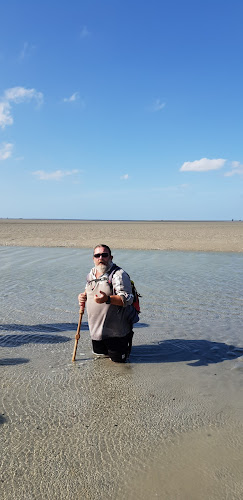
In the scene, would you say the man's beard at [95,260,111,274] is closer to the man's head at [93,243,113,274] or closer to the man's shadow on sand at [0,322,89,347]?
the man's head at [93,243,113,274]

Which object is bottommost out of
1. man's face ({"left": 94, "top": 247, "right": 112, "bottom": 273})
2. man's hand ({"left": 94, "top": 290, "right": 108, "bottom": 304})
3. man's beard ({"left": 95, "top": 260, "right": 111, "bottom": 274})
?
man's hand ({"left": 94, "top": 290, "right": 108, "bottom": 304})

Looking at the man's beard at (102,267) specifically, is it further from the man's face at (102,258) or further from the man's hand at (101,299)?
the man's hand at (101,299)

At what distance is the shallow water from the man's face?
1277 mm

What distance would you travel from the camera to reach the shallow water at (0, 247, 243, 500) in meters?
2.88

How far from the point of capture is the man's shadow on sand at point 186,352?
5293 millimetres

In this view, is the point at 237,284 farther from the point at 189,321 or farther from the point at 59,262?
the point at 59,262

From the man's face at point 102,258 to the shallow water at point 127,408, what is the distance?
4.19ft

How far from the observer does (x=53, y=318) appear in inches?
286

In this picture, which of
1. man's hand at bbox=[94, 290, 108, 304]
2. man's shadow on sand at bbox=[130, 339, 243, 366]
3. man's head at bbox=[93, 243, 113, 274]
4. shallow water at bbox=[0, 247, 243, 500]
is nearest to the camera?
shallow water at bbox=[0, 247, 243, 500]

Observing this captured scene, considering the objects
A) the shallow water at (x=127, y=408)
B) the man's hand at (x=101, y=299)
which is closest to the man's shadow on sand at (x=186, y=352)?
the shallow water at (x=127, y=408)

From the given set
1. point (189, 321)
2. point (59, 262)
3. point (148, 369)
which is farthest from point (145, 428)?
point (59, 262)

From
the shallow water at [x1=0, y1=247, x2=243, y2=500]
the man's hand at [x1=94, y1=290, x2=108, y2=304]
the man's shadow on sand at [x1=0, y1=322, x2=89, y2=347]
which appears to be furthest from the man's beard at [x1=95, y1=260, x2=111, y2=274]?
the man's shadow on sand at [x1=0, y1=322, x2=89, y2=347]

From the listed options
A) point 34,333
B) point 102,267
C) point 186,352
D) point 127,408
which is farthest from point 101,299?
point 34,333

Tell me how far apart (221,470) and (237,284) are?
8085mm
